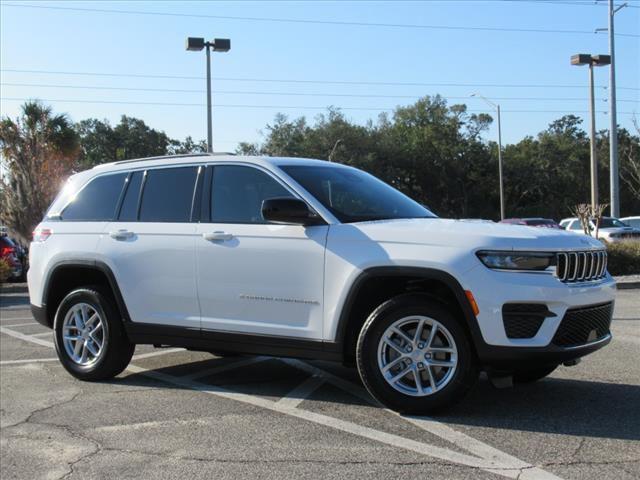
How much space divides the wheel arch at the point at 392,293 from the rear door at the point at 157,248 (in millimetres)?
1330

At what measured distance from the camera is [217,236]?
17.4ft

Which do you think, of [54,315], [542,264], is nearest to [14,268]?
[54,315]

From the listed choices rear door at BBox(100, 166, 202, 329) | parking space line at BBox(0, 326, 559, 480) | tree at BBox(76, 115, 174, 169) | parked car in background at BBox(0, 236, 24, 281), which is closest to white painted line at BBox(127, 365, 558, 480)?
parking space line at BBox(0, 326, 559, 480)

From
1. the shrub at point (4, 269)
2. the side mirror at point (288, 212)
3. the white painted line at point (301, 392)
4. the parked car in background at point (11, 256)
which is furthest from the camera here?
the parked car in background at point (11, 256)

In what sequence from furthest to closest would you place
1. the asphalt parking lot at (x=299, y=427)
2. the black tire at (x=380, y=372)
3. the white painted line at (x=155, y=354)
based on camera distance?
1. the white painted line at (x=155, y=354)
2. the black tire at (x=380, y=372)
3. the asphalt parking lot at (x=299, y=427)

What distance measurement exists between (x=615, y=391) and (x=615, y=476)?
1855 mm

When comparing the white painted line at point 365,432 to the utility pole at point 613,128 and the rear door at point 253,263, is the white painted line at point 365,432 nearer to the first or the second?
the rear door at point 253,263

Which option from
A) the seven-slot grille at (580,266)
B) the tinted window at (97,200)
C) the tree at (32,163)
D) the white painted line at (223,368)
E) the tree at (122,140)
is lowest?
the white painted line at (223,368)

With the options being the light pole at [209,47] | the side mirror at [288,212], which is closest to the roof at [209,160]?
the side mirror at [288,212]

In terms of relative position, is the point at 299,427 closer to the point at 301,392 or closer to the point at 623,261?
the point at 301,392

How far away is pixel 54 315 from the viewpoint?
21.4 feet

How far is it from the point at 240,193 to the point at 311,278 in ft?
3.42

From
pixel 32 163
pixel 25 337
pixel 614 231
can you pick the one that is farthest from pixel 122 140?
pixel 25 337

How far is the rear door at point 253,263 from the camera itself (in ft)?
16.1
